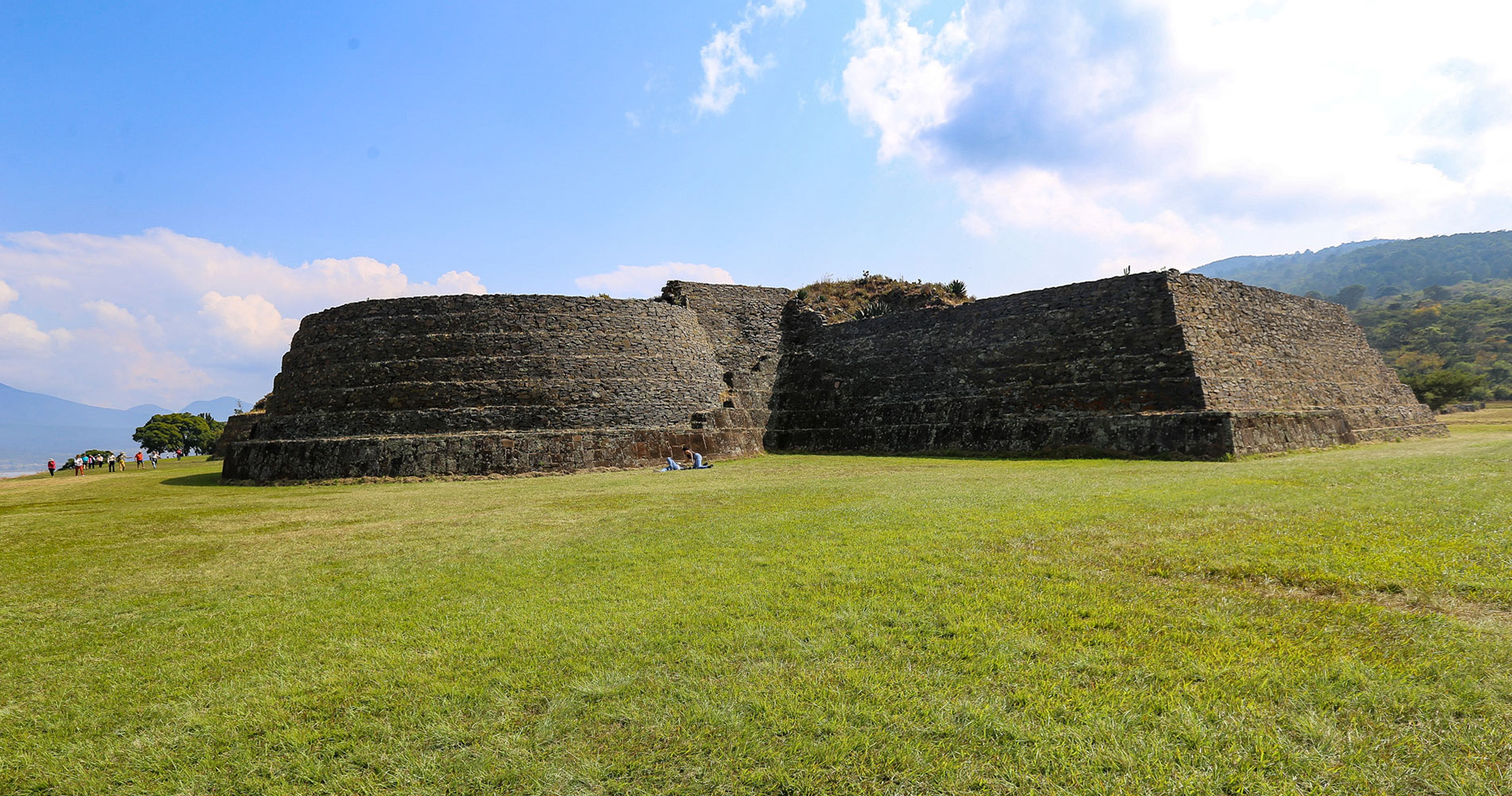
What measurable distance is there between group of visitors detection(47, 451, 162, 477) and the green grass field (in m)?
33.3

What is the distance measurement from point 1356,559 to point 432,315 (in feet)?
73.9

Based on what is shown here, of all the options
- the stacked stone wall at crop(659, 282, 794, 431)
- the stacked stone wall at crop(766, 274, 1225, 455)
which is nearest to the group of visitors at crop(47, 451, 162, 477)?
the stacked stone wall at crop(659, 282, 794, 431)

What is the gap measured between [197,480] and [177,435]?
51.2m

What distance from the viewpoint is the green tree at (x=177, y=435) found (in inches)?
2243

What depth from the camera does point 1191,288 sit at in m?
18.9

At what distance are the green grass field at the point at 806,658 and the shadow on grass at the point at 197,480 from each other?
1432 centimetres

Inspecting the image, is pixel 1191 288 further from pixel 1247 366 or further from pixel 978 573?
pixel 978 573

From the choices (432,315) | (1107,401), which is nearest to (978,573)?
(1107,401)

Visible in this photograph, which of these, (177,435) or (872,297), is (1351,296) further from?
(177,435)

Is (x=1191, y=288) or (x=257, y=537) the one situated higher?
(x=1191, y=288)

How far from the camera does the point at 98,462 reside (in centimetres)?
3819

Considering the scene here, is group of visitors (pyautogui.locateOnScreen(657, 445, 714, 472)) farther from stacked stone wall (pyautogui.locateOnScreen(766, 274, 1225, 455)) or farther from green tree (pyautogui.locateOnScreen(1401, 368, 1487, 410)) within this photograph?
green tree (pyautogui.locateOnScreen(1401, 368, 1487, 410))

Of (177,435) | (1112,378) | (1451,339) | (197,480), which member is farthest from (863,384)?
(1451,339)

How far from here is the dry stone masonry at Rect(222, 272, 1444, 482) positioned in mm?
17859
